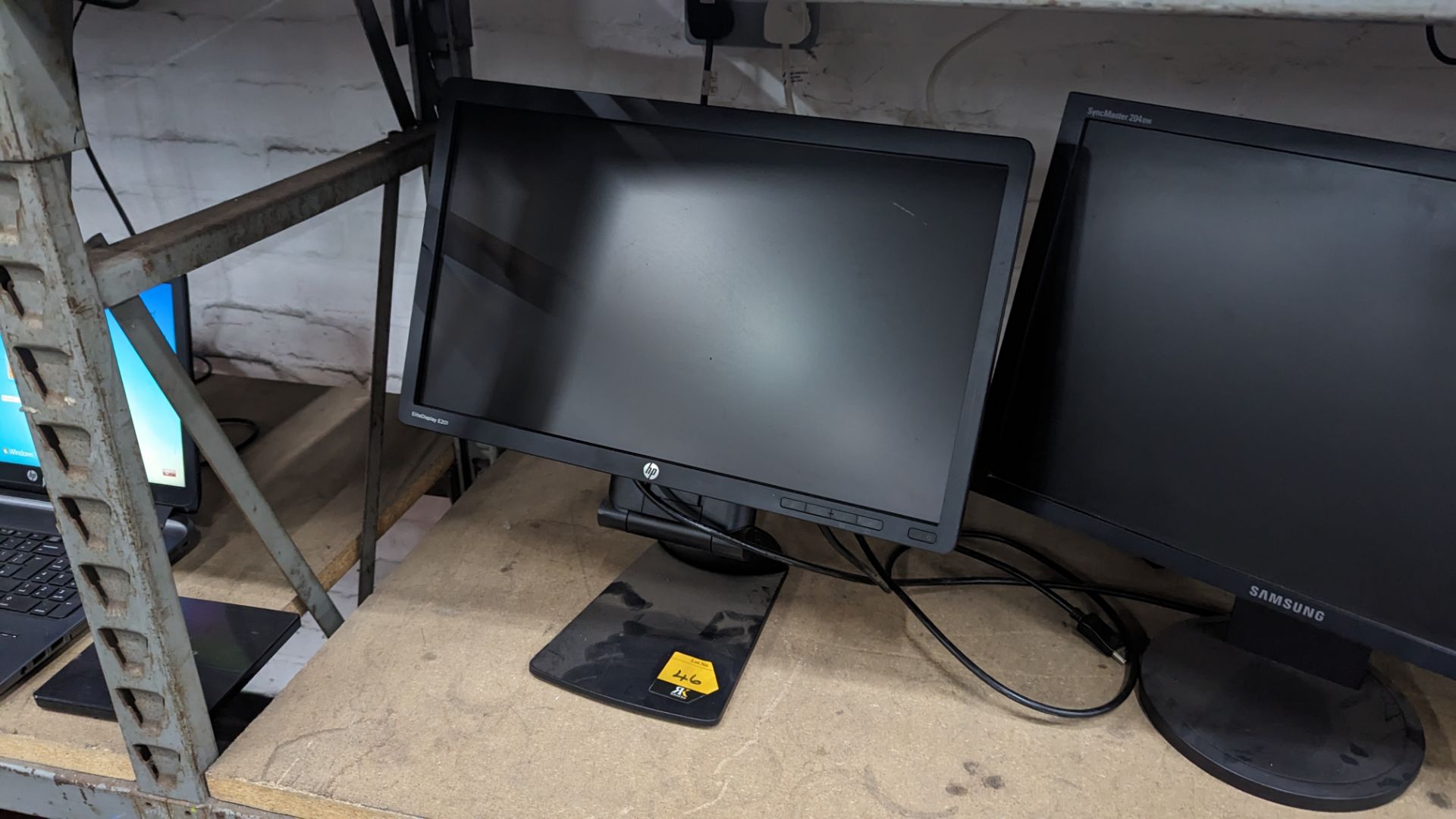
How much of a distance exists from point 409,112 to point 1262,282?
0.78 metres

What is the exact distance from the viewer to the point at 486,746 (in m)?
0.72

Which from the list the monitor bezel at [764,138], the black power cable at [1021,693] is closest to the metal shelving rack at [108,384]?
the monitor bezel at [764,138]

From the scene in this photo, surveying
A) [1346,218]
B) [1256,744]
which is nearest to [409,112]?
[1346,218]

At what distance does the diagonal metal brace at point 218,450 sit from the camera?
63cm

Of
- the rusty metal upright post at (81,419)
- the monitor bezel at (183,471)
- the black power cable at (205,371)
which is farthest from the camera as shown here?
the black power cable at (205,371)

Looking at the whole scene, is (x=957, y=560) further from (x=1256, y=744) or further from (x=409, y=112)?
(x=409, y=112)

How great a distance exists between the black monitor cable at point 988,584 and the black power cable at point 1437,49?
0.55m

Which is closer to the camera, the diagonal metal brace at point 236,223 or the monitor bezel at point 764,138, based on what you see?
the diagonal metal brace at point 236,223

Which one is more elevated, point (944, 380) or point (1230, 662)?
point (944, 380)

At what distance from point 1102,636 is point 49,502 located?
1025mm

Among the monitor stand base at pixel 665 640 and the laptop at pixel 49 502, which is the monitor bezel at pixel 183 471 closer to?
the laptop at pixel 49 502

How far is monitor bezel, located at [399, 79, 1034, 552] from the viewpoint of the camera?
0.73 m

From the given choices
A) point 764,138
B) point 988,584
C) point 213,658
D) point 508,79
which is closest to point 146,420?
point 213,658

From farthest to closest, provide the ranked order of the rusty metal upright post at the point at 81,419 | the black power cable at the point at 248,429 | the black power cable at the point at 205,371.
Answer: the black power cable at the point at 205,371
the black power cable at the point at 248,429
the rusty metal upright post at the point at 81,419
